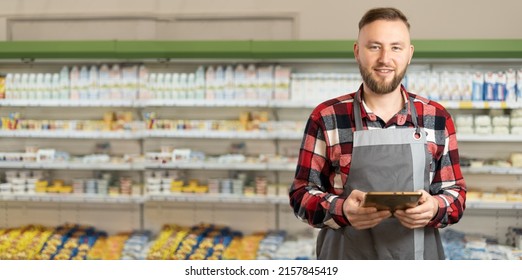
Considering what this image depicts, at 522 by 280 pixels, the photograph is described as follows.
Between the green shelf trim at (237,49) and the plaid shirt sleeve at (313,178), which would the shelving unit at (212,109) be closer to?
the green shelf trim at (237,49)

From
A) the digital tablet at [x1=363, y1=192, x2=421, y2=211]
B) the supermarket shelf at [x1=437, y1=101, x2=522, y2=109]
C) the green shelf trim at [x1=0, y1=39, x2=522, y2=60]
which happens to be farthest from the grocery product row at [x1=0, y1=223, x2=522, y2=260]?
the digital tablet at [x1=363, y1=192, x2=421, y2=211]

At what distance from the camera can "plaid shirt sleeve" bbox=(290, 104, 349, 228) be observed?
1.63 m

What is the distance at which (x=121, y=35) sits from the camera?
5.29 m

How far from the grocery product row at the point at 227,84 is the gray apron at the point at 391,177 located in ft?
9.76

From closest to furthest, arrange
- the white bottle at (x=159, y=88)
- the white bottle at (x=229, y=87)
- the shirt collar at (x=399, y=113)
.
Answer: the shirt collar at (x=399, y=113)
the white bottle at (x=229, y=87)
the white bottle at (x=159, y=88)

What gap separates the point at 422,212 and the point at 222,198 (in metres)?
3.47

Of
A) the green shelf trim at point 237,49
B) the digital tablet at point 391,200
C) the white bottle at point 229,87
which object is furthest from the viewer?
the white bottle at point 229,87

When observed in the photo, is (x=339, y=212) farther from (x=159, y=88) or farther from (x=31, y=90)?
(x=31, y=90)

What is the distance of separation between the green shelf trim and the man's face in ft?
9.38

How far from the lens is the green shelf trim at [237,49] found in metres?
4.36

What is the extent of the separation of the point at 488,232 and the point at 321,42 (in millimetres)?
2237

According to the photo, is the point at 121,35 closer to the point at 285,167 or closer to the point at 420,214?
the point at 285,167

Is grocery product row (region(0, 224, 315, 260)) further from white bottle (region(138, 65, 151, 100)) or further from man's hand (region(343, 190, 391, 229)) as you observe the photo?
man's hand (region(343, 190, 391, 229))

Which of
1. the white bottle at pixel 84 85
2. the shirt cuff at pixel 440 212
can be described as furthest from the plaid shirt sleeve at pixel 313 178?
the white bottle at pixel 84 85
